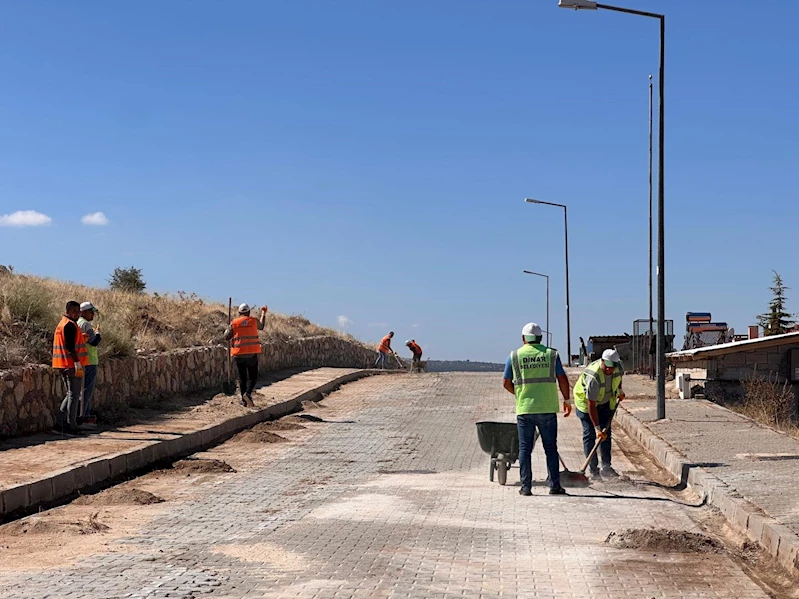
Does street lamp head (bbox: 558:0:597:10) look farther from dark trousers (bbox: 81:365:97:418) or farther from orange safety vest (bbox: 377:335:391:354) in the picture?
orange safety vest (bbox: 377:335:391:354)

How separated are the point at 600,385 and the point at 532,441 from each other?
1562 mm

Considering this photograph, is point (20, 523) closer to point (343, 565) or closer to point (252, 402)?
point (343, 565)

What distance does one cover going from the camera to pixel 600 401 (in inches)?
523

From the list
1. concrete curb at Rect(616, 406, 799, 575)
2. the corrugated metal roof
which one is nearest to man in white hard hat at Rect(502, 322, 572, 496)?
concrete curb at Rect(616, 406, 799, 575)

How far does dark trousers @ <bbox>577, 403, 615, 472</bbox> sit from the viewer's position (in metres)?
13.1

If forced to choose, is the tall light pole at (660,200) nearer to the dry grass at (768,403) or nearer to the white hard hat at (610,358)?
the dry grass at (768,403)

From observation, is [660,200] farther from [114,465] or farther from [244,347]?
[114,465]

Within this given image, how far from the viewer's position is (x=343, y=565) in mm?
7727

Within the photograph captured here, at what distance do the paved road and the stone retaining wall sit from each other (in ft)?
8.88

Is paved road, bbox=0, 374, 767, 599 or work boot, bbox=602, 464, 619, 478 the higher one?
work boot, bbox=602, 464, 619, 478

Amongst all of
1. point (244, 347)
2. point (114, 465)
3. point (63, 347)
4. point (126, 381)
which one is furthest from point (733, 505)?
point (126, 381)

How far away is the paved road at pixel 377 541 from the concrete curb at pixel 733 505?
17.1 inches

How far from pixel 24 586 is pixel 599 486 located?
23.4 ft

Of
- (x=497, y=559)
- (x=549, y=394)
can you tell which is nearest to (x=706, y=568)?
(x=497, y=559)
